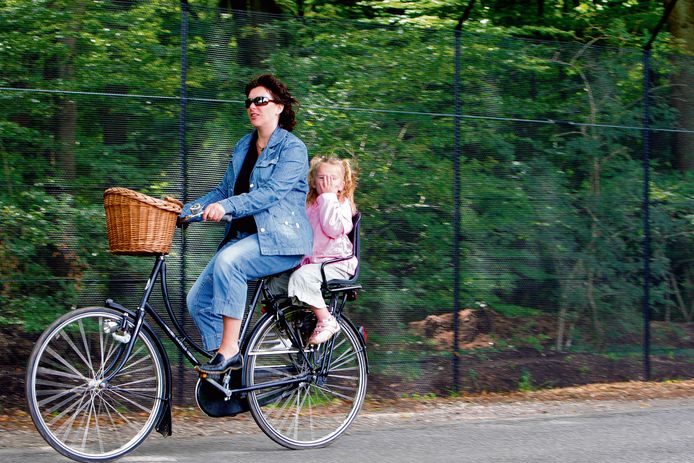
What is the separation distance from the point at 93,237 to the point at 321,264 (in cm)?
173

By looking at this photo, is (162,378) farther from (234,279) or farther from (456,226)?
(456,226)

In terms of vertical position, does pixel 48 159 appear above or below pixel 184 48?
below

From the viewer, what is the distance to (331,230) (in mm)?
5938

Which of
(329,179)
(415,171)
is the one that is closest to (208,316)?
(329,179)

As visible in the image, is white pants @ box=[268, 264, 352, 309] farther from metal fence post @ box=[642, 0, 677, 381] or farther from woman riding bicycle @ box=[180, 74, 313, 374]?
metal fence post @ box=[642, 0, 677, 381]

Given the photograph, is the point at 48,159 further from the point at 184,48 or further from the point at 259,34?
the point at 259,34

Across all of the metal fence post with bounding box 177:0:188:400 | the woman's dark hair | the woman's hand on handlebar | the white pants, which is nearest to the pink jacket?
the white pants

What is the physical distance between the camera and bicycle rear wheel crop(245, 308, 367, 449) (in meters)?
5.76

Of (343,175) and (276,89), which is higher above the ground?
(276,89)

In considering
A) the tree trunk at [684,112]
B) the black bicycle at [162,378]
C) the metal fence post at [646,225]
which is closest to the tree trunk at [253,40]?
the black bicycle at [162,378]

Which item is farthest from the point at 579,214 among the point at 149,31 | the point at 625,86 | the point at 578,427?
the point at 149,31

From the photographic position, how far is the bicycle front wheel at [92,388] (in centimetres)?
504

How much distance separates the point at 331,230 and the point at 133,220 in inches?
52.3

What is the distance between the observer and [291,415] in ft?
19.3
